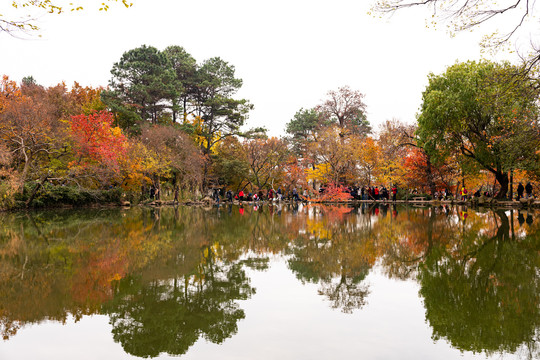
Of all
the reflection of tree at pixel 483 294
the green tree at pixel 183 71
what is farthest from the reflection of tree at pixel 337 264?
the green tree at pixel 183 71

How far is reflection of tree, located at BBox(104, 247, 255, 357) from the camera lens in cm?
401

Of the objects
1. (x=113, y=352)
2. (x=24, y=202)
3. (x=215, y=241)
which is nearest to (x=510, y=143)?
(x=215, y=241)

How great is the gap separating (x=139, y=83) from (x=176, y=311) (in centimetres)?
3538

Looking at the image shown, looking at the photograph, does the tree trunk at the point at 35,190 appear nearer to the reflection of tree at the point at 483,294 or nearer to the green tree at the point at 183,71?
the green tree at the point at 183,71

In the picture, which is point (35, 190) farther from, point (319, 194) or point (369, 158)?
point (369, 158)

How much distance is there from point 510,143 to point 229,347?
56.9 ft

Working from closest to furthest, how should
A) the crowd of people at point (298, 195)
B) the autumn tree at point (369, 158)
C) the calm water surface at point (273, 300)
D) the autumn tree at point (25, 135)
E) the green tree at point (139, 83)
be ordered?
the calm water surface at point (273, 300) → the autumn tree at point (25, 135) → the green tree at point (139, 83) → the crowd of people at point (298, 195) → the autumn tree at point (369, 158)

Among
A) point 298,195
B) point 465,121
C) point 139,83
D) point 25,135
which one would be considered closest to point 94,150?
point 25,135

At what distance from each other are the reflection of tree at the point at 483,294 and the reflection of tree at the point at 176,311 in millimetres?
2438

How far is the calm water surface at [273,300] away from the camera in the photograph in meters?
3.84

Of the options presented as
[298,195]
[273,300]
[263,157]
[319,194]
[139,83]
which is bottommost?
[273,300]

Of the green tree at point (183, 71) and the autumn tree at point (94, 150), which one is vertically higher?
the green tree at point (183, 71)

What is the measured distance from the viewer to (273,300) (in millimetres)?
5488

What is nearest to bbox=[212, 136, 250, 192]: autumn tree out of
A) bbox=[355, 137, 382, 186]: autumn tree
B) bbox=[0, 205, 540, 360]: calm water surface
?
bbox=[355, 137, 382, 186]: autumn tree
